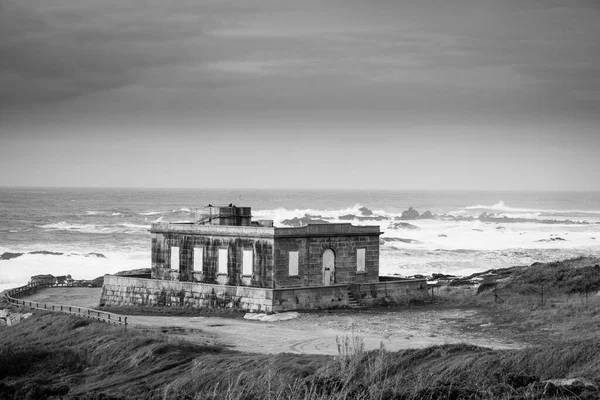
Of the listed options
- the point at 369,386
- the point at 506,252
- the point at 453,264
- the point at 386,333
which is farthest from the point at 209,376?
the point at 506,252

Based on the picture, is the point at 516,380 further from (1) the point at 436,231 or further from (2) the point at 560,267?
(1) the point at 436,231

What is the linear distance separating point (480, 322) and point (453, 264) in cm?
3430

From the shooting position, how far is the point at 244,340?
3192 cm

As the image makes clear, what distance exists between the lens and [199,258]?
41.8 m

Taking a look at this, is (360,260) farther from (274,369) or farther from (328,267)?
(274,369)

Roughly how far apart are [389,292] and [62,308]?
12.6m

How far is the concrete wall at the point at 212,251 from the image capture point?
3953 centimetres

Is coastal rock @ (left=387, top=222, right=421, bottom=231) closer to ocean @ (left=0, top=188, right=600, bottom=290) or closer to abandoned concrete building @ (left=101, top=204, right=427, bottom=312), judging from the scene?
ocean @ (left=0, top=188, right=600, bottom=290)

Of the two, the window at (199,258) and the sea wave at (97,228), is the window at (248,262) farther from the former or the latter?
the sea wave at (97,228)

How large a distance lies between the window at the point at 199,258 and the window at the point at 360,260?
6.12m

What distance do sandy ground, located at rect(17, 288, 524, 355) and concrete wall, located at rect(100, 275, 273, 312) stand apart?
153 centimetres

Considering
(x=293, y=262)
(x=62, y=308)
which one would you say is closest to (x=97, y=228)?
(x=62, y=308)

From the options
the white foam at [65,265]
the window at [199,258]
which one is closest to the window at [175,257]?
the window at [199,258]

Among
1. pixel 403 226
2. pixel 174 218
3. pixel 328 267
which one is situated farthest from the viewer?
pixel 174 218
